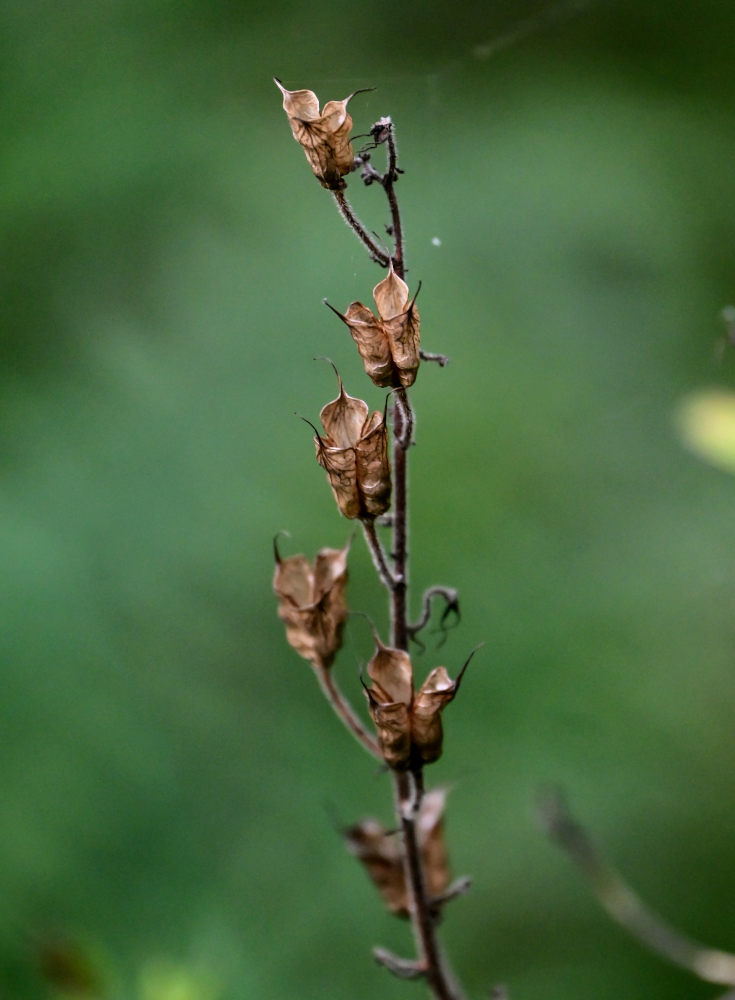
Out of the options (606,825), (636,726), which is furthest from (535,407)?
(606,825)

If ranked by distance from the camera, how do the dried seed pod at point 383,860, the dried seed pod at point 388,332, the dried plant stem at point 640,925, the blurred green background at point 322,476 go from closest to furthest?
the dried seed pod at point 388,332 < the dried seed pod at point 383,860 < the dried plant stem at point 640,925 < the blurred green background at point 322,476

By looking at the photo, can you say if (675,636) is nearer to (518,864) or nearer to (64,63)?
(518,864)

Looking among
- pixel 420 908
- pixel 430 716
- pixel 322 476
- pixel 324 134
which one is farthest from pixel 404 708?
pixel 322 476

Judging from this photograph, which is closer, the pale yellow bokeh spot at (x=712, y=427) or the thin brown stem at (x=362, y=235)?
the thin brown stem at (x=362, y=235)

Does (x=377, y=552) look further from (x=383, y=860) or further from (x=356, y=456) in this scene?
(x=383, y=860)

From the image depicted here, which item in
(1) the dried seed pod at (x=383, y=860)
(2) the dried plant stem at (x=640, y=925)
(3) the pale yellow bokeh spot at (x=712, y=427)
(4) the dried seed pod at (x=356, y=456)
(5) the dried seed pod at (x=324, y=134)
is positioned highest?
(5) the dried seed pod at (x=324, y=134)

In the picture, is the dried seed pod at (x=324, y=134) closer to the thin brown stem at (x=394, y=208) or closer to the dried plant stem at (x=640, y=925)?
the thin brown stem at (x=394, y=208)

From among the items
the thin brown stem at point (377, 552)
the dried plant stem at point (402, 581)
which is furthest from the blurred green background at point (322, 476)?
the thin brown stem at point (377, 552)

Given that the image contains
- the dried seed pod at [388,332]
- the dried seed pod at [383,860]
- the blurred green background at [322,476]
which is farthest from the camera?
the blurred green background at [322,476]
